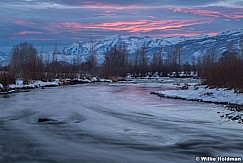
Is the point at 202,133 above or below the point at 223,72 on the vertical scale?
below

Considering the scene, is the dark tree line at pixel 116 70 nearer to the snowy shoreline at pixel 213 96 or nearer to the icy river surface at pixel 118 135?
the snowy shoreline at pixel 213 96

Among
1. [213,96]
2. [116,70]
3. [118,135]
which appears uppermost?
[116,70]

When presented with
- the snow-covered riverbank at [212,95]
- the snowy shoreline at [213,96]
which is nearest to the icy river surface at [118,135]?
the snowy shoreline at [213,96]

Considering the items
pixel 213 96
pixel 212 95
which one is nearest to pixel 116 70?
pixel 212 95

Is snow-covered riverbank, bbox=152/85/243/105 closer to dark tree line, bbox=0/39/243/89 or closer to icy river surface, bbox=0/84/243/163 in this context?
dark tree line, bbox=0/39/243/89

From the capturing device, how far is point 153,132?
53.9 ft

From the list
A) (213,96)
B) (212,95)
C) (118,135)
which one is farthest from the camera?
(212,95)

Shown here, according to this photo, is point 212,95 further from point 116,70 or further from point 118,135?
point 116,70

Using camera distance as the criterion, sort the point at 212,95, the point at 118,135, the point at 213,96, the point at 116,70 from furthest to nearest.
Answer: the point at 116,70 → the point at 212,95 → the point at 213,96 → the point at 118,135

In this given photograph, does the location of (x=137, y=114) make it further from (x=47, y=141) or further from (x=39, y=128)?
(x=47, y=141)

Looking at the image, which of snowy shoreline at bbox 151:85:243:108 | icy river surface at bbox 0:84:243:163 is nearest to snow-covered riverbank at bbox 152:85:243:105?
snowy shoreline at bbox 151:85:243:108

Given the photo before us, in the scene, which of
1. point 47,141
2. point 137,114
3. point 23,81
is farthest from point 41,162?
point 23,81

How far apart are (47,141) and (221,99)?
17747 mm

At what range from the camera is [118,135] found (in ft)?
51.6
